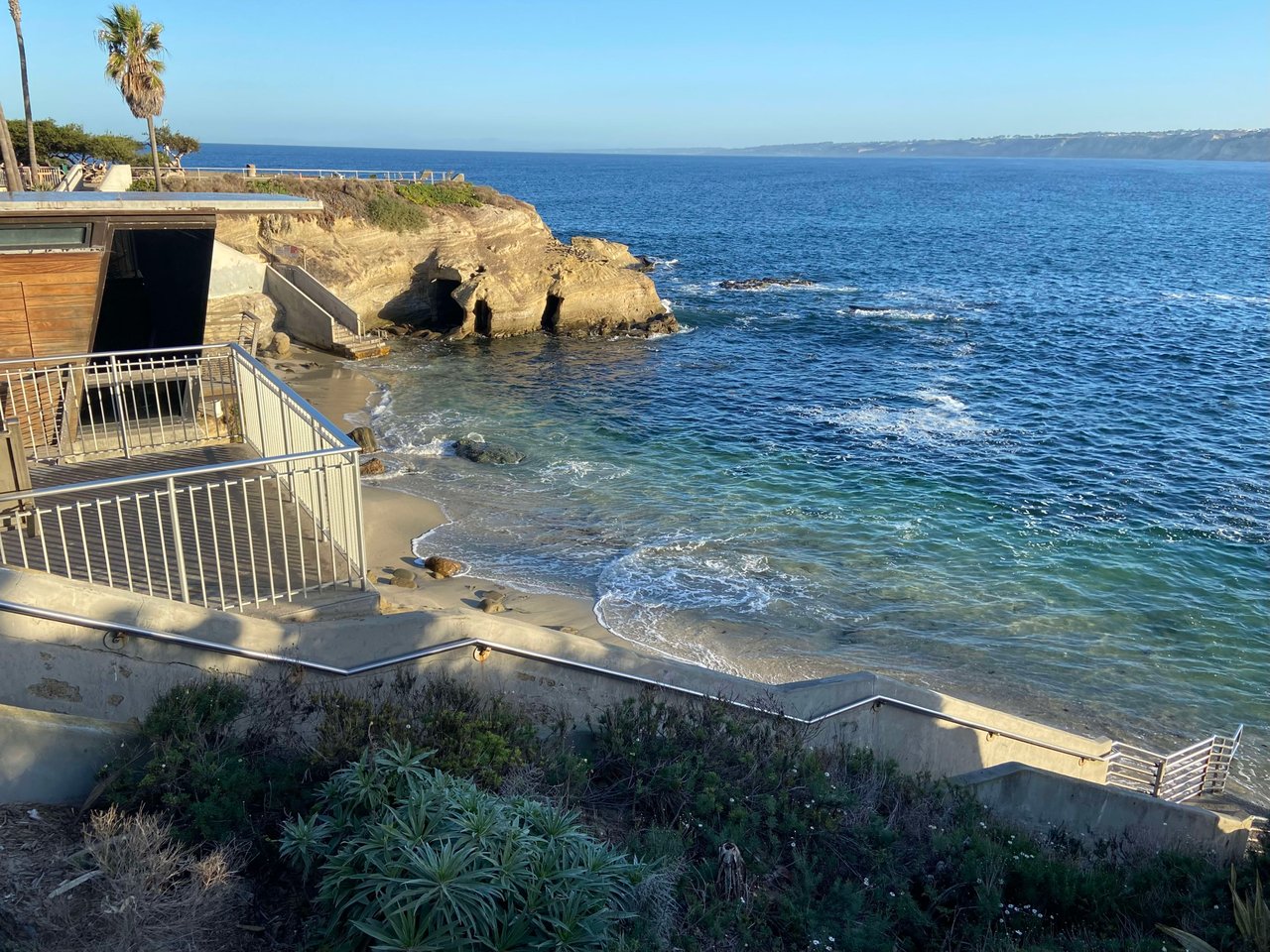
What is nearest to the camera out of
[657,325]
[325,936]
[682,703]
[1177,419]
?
[325,936]

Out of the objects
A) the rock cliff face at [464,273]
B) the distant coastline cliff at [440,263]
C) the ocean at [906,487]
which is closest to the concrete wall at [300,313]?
the distant coastline cliff at [440,263]

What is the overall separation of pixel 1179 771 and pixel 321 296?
3125cm

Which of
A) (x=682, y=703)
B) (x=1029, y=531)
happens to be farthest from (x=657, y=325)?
(x=682, y=703)

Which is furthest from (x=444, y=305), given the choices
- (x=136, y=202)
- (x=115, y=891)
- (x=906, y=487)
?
(x=115, y=891)

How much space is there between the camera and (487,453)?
22.6m

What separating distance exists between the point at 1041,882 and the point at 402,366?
2893 centimetres

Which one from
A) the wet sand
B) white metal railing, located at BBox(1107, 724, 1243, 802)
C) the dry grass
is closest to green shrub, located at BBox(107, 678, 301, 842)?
the dry grass

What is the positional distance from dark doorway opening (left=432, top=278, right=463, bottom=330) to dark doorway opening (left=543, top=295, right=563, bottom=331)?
3607mm

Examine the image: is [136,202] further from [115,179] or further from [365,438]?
[365,438]

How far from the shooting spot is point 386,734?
5773 millimetres

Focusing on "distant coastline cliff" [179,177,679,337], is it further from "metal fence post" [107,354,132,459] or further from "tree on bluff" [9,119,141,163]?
"metal fence post" [107,354,132,459]

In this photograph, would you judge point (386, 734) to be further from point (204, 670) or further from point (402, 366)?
point (402, 366)

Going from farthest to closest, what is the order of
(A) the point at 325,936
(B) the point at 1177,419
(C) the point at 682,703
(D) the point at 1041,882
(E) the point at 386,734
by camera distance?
(B) the point at 1177,419 → (C) the point at 682,703 → (D) the point at 1041,882 → (E) the point at 386,734 → (A) the point at 325,936

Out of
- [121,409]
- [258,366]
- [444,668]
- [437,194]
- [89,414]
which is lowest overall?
[444,668]
